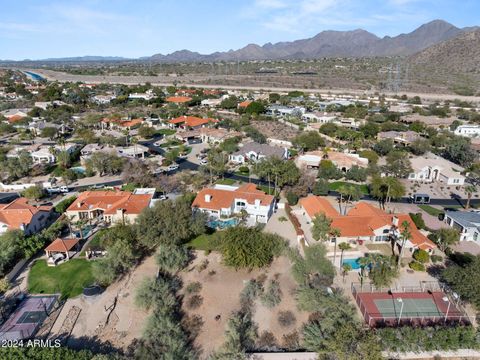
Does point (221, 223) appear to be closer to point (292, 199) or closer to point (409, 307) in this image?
point (292, 199)

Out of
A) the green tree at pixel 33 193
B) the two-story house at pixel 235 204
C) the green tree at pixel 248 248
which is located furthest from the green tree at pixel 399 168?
the green tree at pixel 33 193

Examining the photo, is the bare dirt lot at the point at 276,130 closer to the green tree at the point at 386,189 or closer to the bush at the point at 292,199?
the green tree at the point at 386,189

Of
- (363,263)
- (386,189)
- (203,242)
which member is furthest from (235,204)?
(386,189)

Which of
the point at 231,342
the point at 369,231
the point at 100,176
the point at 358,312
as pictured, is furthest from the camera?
the point at 100,176

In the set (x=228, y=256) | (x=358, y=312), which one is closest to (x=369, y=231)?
(x=358, y=312)

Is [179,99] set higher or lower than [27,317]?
higher

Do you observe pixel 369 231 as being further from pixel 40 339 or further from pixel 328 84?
pixel 328 84
